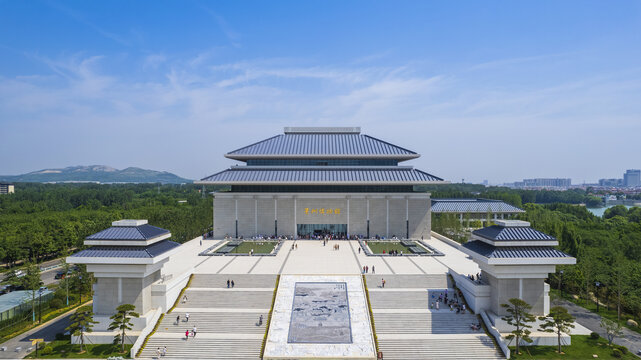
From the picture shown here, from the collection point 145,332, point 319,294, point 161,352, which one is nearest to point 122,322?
point 145,332

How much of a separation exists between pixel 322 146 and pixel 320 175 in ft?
20.8

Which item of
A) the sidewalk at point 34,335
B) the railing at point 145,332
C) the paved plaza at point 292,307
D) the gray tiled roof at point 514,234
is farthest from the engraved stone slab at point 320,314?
the sidewalk at point 34,335

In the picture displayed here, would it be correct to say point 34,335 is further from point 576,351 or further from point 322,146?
point 322,146

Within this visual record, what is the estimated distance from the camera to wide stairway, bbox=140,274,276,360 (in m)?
23.4

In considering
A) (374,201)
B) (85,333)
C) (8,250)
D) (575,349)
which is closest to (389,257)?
(374,201)

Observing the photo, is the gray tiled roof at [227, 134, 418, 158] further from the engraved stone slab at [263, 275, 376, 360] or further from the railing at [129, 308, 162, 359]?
the railing at [129, 308, 162, 359]

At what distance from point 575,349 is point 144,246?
103 feet

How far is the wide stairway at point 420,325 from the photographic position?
23172 millimetres

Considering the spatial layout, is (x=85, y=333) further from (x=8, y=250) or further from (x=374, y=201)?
(x=374, y=201)

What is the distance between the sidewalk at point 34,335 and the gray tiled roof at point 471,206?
65586 mm

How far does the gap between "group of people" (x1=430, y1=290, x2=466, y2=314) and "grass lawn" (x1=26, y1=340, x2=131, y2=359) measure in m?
22.5

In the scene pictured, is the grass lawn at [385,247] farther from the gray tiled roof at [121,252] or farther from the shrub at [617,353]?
the gray tiled roof at [121,252]

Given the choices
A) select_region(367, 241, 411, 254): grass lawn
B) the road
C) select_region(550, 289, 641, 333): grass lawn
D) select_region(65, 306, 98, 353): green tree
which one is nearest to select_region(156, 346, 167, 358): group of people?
select_region(65, 306, 98, 353): green tree

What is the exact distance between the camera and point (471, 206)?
78.2m
